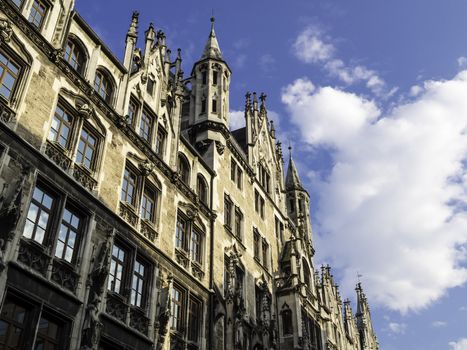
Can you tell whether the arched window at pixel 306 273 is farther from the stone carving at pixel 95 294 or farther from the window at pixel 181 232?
the stone carving at pixel 95 294

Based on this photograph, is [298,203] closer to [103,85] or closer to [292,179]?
[292,179]

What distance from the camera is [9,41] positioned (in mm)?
17203

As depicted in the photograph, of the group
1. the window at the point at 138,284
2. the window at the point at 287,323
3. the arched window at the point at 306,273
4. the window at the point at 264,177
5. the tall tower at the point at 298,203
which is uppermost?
the tall tower at the point at 298,203

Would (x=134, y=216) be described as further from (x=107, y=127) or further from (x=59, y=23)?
(x=59, y=23)

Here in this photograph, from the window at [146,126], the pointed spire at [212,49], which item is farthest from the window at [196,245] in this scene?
the pointed spire at [212,49]

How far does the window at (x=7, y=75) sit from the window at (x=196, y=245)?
10.9m

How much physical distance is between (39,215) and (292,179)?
34.6 m

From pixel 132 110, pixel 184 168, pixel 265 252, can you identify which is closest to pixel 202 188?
pixel 184 168

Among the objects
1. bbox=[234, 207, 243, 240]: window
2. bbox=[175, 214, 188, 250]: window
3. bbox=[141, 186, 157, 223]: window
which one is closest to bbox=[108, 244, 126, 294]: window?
bbox=[141, 186, 157, 223]: window

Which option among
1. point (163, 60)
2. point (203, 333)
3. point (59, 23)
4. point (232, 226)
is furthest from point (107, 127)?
point (232, 226)

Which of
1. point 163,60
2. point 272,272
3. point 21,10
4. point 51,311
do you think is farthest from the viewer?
point 272,272

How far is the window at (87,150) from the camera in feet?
63.1

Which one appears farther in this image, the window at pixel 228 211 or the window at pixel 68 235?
the window at pixel 228 211

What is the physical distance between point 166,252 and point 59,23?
923 cm
